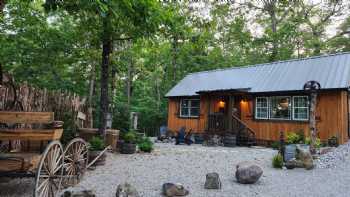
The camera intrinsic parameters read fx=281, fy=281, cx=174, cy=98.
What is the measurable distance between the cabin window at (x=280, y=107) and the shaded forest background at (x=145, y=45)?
4.53 metres

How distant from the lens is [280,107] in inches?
563

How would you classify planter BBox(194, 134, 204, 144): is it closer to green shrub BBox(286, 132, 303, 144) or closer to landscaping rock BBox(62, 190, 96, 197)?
green shrub BBox(286, 132, 303, 144)

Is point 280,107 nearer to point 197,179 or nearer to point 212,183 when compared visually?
point 197,179

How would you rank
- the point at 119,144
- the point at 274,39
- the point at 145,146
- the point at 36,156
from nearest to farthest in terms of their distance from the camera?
1. the point at 36,156
2. the point at 119,144
3. the point at 145,146
4. the point at 274,39

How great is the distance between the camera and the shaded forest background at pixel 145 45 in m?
8.95

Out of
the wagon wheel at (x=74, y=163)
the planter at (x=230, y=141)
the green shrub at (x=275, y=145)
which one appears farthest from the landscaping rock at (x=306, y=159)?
the wagon wheel at (x=74, y=163)

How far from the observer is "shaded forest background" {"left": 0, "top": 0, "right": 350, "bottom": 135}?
8953 millimetres

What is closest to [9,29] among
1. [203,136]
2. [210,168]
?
[203,136]

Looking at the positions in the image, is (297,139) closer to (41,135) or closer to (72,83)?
(41,135)

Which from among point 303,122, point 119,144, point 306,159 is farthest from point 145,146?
point 303,122

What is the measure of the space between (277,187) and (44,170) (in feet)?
14.9

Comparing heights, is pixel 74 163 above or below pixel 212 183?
above

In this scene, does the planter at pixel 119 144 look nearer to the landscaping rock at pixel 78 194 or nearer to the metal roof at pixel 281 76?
the landscaping rock at pixel 78 194

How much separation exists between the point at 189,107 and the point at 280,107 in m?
5.98
